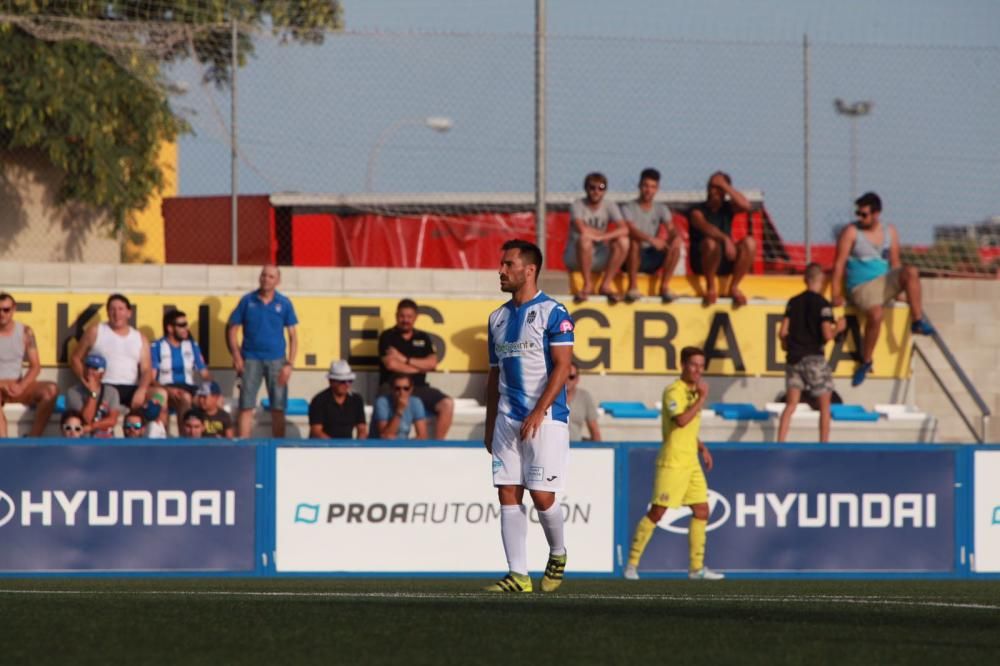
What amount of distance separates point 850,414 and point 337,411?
17.3 feet

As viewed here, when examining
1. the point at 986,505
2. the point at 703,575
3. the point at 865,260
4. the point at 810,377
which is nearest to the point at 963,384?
the point at 865,260

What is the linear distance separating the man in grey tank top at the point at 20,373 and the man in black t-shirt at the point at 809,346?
22.4 ft

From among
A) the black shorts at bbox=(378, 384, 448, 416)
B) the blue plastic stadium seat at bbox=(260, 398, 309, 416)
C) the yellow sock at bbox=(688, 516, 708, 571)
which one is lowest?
the yellow sock at bbox=(688, 516, 708, 571)

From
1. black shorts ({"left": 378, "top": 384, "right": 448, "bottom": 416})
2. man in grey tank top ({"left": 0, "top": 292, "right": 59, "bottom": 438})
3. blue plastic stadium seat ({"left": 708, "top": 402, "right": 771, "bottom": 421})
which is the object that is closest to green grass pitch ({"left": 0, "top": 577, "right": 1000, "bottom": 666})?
man in grey tank top ({"left": 0, "top": 292, "right": 59, "bottom": 438})

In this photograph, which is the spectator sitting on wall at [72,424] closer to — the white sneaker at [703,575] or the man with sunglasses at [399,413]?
the man with sunglasses at [399,413]

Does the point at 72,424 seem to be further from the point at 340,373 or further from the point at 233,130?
the point at 233,130

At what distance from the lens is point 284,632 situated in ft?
21.1

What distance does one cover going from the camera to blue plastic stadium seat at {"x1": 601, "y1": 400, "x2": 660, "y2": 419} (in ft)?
54.2

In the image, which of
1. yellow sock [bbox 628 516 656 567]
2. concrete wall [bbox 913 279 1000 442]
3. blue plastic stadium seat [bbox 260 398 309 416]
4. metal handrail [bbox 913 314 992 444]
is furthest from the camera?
concrete wall [bbox 913 279 1000 442]

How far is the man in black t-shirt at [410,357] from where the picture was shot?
15.6 meters

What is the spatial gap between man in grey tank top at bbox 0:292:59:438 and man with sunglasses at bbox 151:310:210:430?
0.97 metres

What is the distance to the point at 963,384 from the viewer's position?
18156 millimetres

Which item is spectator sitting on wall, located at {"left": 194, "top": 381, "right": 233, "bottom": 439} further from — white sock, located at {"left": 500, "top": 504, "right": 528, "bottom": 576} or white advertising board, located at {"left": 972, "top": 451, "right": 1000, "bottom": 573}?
white advertising board, located at {"left": 972, "top": 451, "right": 1000, "bottom": 573}

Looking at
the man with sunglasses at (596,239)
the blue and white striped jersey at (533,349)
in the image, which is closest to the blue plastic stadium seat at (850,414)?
the man with sunglasses at (596,239)
